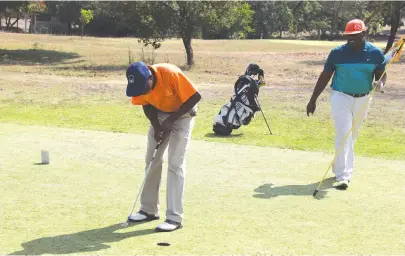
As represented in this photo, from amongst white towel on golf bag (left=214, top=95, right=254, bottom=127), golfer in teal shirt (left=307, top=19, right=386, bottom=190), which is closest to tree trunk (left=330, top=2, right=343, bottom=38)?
white towel on golf bag (left=214, top=95, right=254, bottom=127)

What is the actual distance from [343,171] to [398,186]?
0.77 meters

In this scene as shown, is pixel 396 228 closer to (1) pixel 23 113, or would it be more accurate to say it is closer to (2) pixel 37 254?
(2) pixel 37 254

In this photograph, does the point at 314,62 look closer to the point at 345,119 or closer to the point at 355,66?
the point at 345,119

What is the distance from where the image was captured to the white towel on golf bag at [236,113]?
42.1 ft

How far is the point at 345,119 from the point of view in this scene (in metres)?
8.52

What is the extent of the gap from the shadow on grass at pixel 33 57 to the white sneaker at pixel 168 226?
2802cm

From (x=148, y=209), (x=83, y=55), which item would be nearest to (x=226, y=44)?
(x=83, y=55)

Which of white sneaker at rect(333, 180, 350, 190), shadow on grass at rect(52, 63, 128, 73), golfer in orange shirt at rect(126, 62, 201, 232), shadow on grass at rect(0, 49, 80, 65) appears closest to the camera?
golfer in orange shirt at rect(126, 62, 201, 232)

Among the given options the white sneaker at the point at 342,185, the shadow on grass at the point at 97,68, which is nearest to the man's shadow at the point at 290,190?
the white sneaker at the point at 342,185

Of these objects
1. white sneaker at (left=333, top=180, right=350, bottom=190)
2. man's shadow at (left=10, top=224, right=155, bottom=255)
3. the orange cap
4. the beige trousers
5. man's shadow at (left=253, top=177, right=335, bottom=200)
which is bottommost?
man's shadow at (left=253, top=177, right=335, bottom=200)

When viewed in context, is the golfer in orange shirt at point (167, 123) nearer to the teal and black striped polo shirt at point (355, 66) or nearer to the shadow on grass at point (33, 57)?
the teal and black striped polo shirt at point (355, 66)

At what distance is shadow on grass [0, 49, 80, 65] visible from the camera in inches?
1371

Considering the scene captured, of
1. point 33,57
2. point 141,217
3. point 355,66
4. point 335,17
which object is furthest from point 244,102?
point 335,17

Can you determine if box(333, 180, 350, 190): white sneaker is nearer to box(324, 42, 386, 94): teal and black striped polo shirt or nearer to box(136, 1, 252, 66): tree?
box(324, 42, 386, 94): teal and black striped polo shirt
